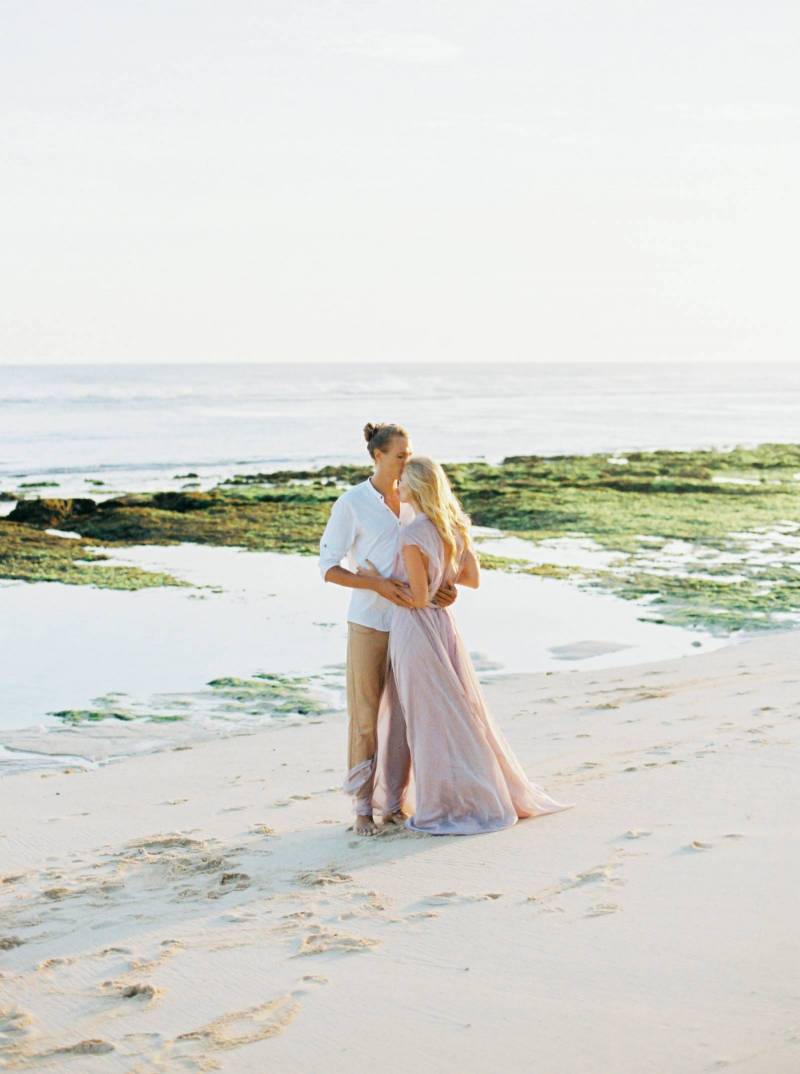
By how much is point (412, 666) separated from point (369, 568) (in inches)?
18.3

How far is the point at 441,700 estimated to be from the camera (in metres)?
5.42

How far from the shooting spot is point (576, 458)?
33438 mm

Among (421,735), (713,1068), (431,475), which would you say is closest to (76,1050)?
(713,1068)

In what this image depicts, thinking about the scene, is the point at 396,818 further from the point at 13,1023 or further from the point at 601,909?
the point at 13,1023

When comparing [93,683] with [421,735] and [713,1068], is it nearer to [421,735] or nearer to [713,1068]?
[421,735]

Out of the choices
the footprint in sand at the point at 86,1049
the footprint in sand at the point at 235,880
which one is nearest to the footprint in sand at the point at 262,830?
the footprint in sand at the point at 235,880

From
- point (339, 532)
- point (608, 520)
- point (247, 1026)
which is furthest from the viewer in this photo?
point (608, 520)

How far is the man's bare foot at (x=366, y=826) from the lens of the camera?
550 centimetres

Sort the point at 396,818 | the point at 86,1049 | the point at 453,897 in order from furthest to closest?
the point at 396,818
the point at 453,897
the point at 86,1049

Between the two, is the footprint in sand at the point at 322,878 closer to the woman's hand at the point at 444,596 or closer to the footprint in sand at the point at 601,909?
the footprint in sand at the point at 601,909

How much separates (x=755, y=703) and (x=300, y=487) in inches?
738

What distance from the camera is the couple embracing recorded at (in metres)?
5.35

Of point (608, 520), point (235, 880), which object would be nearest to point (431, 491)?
point (235, 880)

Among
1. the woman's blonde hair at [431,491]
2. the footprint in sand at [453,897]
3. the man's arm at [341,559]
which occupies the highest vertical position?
the woman's blonde hair at [431,491]
